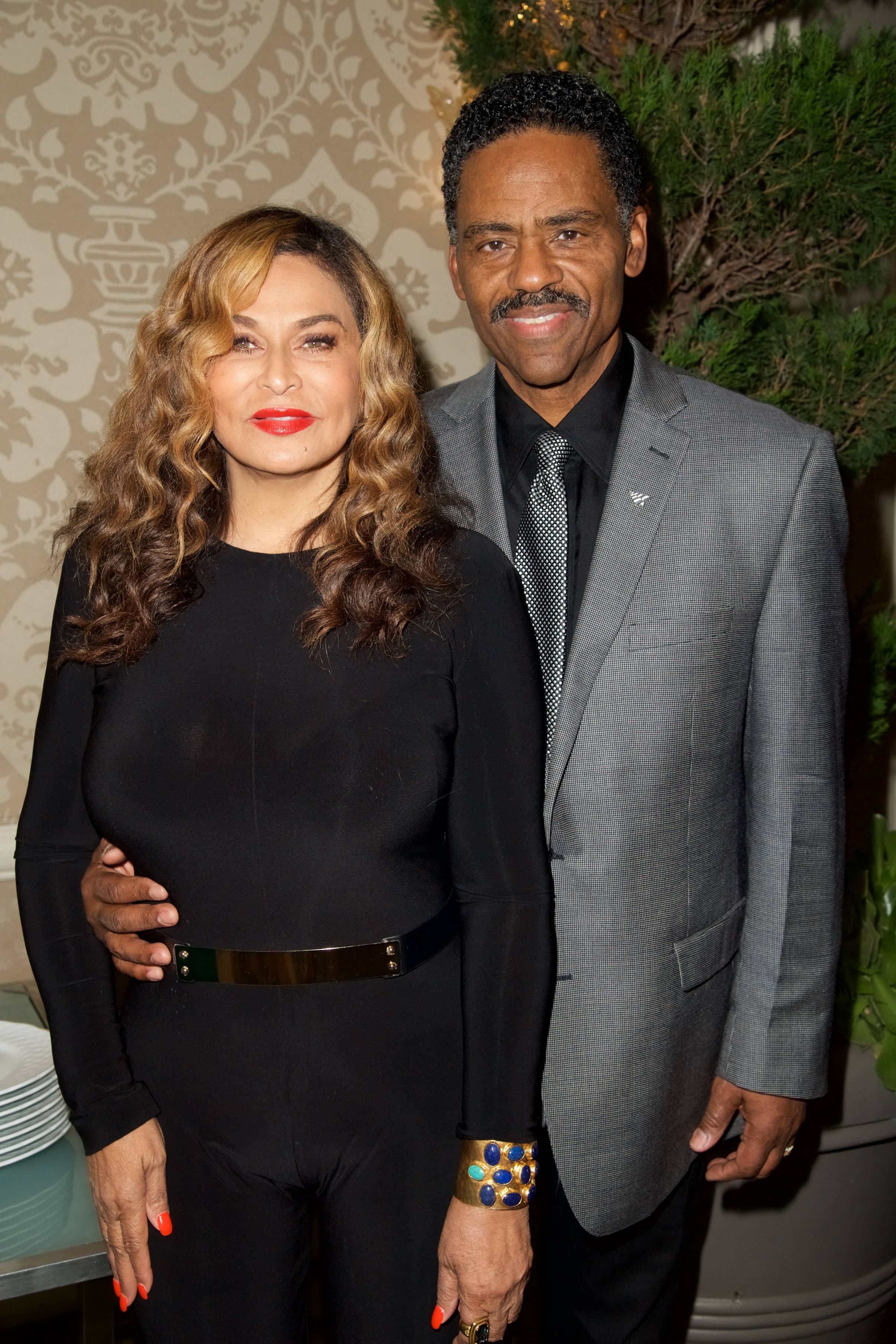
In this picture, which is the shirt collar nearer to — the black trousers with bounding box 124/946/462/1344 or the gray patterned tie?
the gray patterned tie

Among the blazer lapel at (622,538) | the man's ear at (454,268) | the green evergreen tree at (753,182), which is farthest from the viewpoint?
the green evergreen tree at (753,182)

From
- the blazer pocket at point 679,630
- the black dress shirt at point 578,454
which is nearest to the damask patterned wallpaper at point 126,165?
the black dress shirt at point 578,454

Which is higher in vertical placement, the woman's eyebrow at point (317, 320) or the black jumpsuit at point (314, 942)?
the woman's eyebrow at point (317, 320)

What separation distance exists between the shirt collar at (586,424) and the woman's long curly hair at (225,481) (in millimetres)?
180

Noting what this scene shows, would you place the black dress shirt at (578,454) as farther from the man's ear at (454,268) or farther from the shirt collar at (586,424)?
the man's ear at (454,268)

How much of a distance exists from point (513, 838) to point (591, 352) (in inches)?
26.9

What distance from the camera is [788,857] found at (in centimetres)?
145

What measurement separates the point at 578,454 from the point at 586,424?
4cm

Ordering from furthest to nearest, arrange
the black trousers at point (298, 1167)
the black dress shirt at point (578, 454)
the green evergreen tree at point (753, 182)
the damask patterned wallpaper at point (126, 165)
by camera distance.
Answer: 1. the damask patterned wallpaper at point (126, 165)
2. the green evergreen tree at point (753, 182)
3. the black dress shirt at point (578, 454)
4. the black trousers at point (298, 1167)

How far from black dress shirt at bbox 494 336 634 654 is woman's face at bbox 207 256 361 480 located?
1.04 ft

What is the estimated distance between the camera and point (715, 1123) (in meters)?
1.53

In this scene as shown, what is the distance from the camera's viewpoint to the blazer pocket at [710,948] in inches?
57.5

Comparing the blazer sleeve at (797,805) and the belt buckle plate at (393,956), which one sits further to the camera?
the blazer sleeve at (797,805)

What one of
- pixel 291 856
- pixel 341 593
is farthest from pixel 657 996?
pixel 341 593
